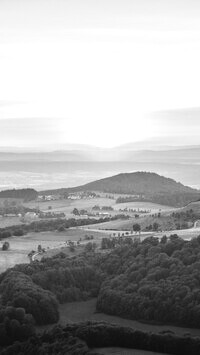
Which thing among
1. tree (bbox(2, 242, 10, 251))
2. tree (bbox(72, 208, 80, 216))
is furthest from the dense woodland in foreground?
tree (bbox(72, 208, 80, 216))

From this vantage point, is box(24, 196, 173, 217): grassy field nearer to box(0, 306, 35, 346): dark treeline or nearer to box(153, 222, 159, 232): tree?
box(153, 222, 159, 232): tree

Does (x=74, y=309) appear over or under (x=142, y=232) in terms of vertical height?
under

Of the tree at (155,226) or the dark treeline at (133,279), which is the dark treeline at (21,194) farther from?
the dark treeline at (133,279)

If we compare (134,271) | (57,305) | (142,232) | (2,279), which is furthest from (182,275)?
(142,232)

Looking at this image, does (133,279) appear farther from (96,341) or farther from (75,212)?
(75,212)

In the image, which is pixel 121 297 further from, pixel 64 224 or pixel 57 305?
pixel 64 224

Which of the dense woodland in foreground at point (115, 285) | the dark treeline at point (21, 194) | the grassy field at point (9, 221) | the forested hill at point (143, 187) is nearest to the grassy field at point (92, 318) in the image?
the dense woodland in foreground at point (115, 285)
